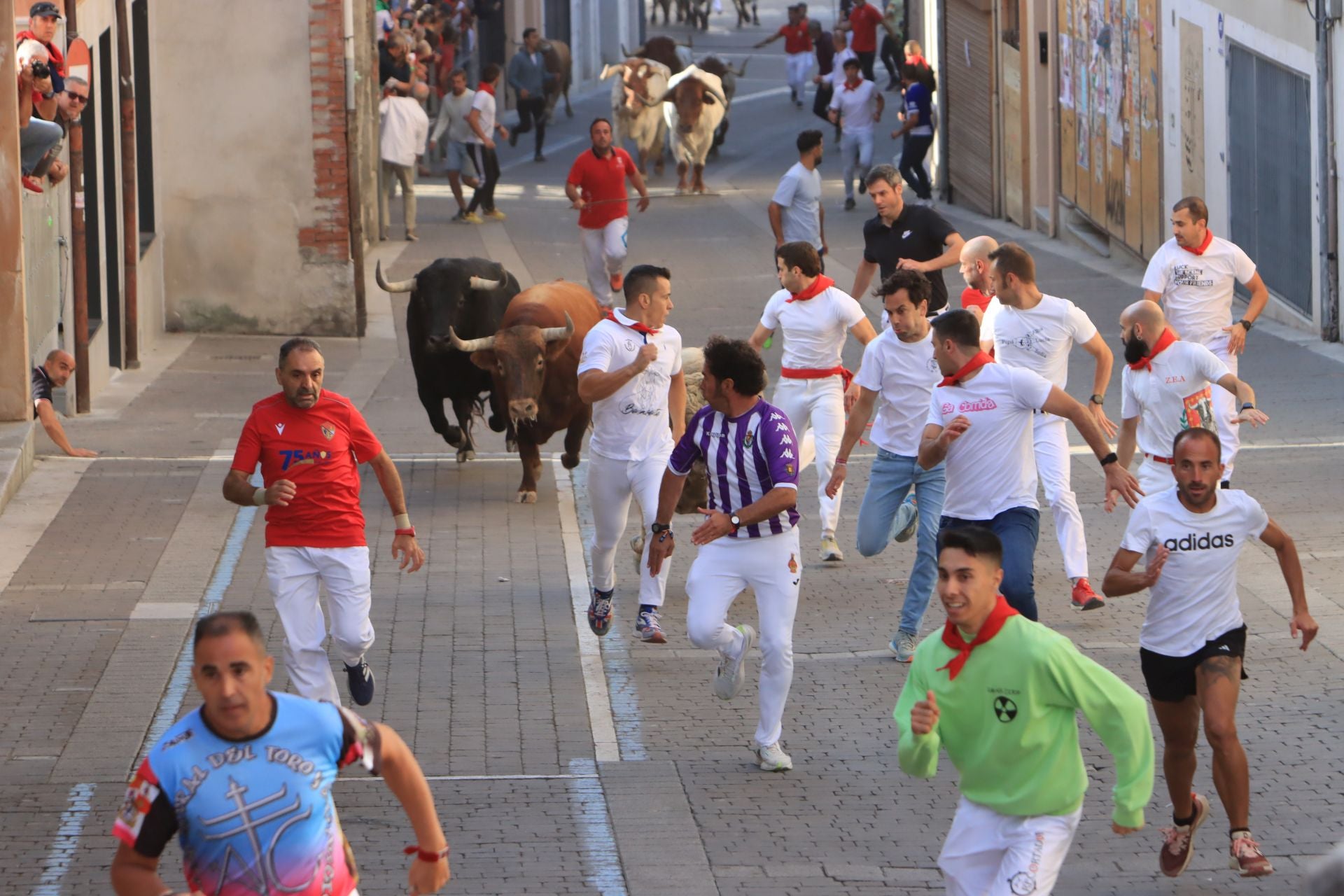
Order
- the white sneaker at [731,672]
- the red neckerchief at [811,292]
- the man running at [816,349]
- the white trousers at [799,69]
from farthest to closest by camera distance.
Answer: the white trousers at [799,69], the red neckerchief at [811,292], the man running at [816,349], the white sneaker at [731,672]

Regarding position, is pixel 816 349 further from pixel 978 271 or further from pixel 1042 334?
pixel 1042 334

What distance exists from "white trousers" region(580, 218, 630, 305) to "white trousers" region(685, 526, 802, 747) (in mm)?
12955

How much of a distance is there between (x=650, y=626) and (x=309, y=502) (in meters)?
2.51

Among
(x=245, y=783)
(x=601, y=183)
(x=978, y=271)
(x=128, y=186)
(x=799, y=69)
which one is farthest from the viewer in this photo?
(x=799, y=69)

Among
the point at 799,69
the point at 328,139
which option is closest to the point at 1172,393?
the point at 328,139

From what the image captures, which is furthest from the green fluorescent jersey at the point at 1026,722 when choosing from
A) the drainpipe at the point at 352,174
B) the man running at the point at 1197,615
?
the drainpipe at the point at 352,174

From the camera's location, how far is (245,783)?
498 centimetres

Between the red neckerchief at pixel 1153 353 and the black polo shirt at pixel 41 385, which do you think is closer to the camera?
the red neckerchief at pixel 1153 353

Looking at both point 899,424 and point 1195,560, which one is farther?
point 899,424

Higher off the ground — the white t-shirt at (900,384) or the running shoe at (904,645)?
the white t-shirt at (900,384)

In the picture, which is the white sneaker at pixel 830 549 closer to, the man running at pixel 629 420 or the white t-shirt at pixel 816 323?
the white t-shirt at pixel 816 323

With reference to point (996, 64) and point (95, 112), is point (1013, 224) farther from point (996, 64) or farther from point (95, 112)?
point (95, 112)

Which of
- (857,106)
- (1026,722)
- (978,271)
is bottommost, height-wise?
(1026,722)

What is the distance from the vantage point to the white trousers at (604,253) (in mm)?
21469
